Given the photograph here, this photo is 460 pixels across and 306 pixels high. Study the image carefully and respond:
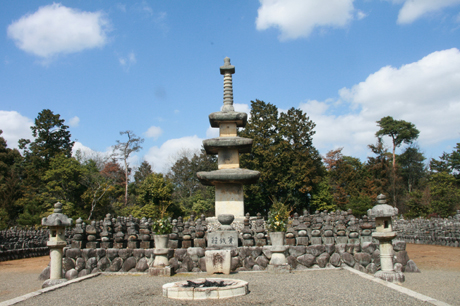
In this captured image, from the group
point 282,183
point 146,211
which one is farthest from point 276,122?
point 146,211

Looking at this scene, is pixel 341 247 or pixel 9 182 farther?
pixel 9 182

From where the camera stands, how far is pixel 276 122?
4309 cm

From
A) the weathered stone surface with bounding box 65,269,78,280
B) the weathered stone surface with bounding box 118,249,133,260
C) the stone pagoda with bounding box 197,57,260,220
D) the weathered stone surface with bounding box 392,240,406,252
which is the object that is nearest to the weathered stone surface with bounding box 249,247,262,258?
the weathered stone surface with bounding box 118,249,133,260

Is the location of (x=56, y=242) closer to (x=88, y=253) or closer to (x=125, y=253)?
(x=88, y=253)

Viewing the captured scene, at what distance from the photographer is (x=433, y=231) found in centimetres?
2594

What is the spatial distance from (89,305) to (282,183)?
111 ft

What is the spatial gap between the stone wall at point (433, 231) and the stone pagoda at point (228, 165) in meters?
16.8

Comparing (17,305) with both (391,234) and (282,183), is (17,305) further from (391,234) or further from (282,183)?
(282,183)

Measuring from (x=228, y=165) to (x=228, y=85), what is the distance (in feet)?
14.7

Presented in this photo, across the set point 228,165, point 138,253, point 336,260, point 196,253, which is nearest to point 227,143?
point 228,165

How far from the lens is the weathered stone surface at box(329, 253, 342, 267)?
466 inches

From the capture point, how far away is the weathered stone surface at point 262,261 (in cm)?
1156

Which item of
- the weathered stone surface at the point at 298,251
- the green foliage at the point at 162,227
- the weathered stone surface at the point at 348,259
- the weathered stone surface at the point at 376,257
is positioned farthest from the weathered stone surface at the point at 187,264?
the weathered stone surface at the point at 376,257

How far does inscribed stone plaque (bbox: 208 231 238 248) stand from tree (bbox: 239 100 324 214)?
28.2m
